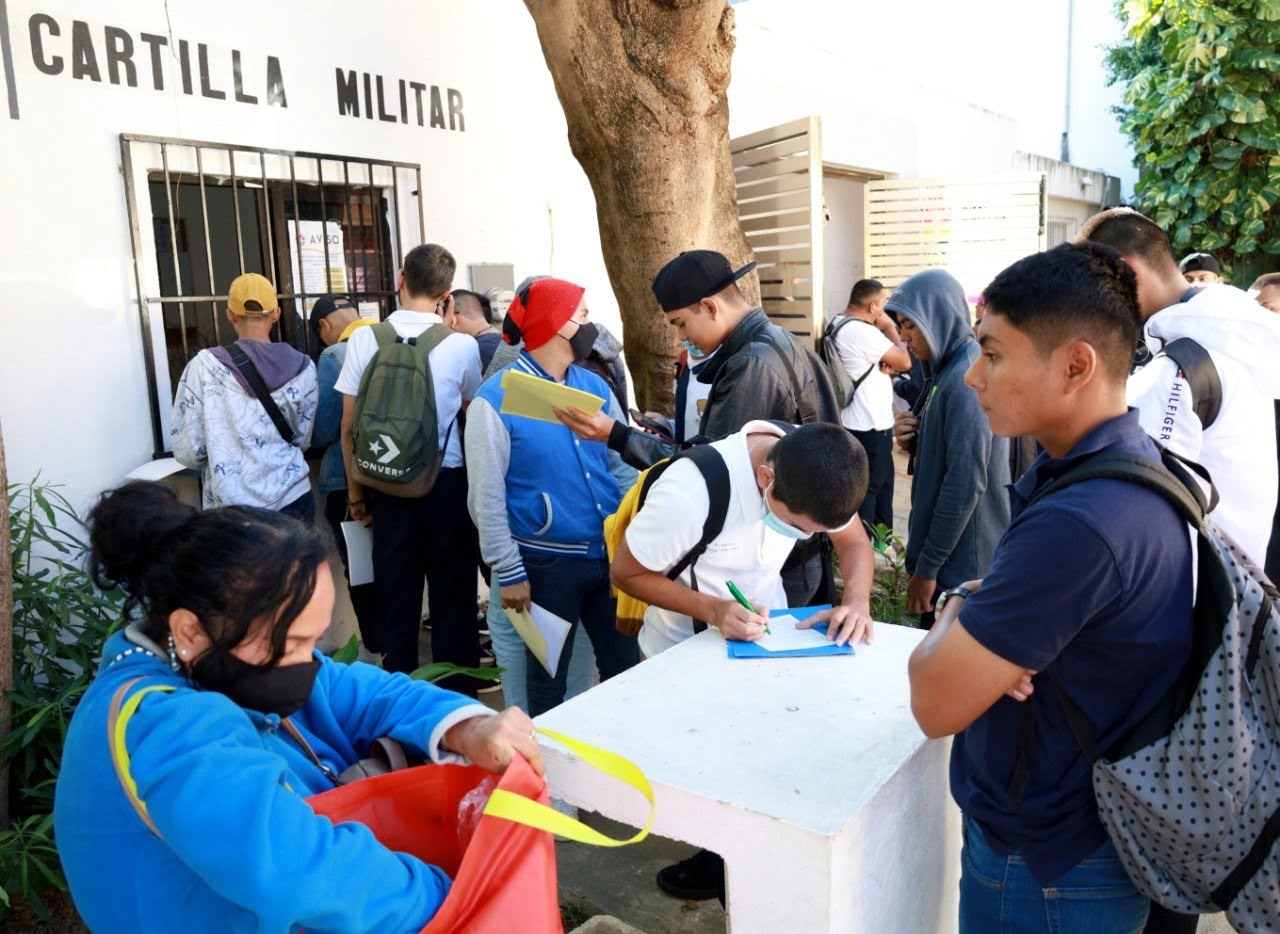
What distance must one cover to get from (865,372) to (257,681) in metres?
4.94

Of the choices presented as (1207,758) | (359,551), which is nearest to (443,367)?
(359,551)

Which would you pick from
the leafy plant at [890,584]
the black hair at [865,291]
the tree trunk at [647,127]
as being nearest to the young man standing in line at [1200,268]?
the black hair at [865,291]

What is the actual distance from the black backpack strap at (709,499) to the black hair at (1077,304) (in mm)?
916

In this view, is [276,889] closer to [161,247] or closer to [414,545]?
[414,545]

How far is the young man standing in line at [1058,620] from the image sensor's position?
1.28 meters

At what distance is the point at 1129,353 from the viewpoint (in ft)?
4.69

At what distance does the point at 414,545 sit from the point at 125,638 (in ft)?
8.61

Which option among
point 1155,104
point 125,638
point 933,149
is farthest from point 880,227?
point 125,638

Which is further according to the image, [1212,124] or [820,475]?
[1212,124]

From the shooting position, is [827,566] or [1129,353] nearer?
[1129,353]

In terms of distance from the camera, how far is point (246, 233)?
474cm

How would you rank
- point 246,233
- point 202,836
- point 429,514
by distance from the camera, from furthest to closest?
point 246,233, point 429,514, point 202,836

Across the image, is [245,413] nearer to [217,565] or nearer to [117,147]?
[117,147]

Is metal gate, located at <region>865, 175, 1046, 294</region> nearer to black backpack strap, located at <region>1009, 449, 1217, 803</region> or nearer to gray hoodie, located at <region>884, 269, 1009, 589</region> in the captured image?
gray hoodie, located at <region>884, 269, 1009, 589</region>
